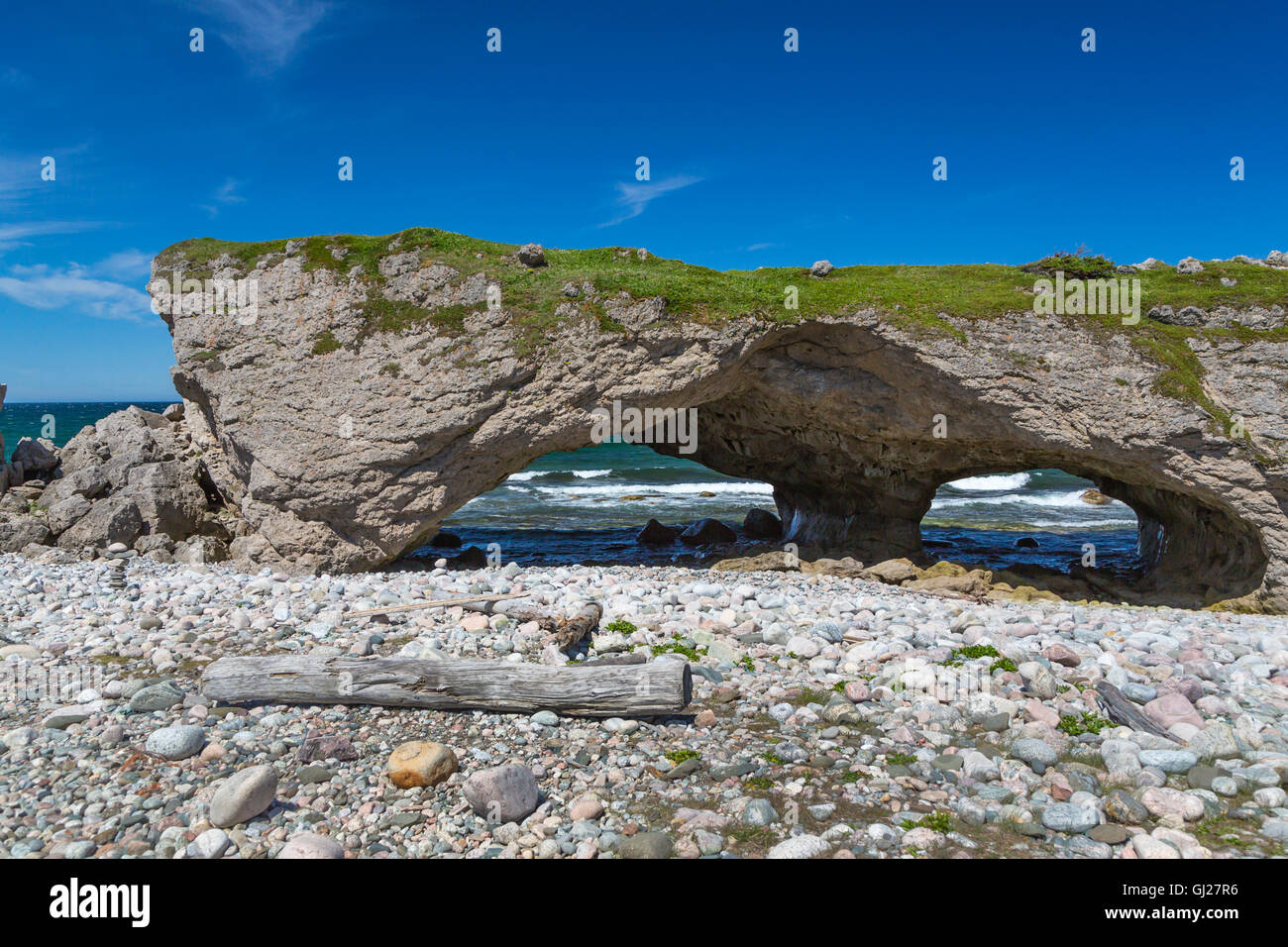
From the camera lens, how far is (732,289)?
14.8 m

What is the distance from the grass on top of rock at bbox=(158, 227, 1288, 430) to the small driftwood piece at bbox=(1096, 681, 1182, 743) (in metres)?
8.90

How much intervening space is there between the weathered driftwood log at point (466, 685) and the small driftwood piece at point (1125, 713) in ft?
13.8

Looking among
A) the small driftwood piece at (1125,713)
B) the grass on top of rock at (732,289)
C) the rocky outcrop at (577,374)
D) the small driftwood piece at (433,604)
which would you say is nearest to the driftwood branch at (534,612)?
the small driftwood piece at (433,604)

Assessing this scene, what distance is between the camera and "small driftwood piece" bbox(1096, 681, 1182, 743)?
261 inches

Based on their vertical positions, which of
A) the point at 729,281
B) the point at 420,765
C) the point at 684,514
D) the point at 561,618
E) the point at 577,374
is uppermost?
the point at 729,281

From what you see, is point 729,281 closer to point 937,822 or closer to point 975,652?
point 975,652

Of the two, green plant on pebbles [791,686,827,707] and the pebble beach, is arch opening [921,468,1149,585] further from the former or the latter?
green plant on pebbles [791,686,827,707]

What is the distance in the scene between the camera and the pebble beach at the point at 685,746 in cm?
521

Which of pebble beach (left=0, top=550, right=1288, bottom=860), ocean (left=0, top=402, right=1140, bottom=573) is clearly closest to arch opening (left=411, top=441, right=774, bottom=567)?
ocean (left=0, top=402, right=1140, bottom=573)

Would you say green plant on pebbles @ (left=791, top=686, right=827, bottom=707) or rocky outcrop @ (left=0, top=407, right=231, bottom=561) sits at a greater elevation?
rocky outcrop @ (left=0, top=407, right=231, bottom=561)

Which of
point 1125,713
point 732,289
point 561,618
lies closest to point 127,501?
point 561,618

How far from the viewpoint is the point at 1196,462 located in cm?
1353

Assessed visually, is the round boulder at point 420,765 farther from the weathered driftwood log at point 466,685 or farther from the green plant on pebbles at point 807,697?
the green plant on pebbles at point 807,697

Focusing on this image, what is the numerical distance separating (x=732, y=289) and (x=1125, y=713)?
10.5m
